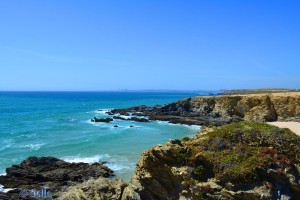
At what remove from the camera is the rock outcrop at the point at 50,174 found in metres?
26.5

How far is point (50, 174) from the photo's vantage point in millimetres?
29031

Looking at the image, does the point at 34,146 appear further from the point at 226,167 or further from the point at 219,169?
the point at 226,167

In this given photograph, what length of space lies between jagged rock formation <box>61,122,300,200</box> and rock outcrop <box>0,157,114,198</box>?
11.0 m

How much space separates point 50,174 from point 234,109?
45308 mm

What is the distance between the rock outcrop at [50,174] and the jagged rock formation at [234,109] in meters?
32.5

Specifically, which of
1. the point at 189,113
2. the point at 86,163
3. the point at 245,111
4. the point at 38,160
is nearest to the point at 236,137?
the point at 86,163

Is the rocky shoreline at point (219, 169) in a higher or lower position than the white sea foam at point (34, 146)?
higher

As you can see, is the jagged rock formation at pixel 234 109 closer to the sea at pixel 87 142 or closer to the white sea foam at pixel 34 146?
the sea at pixel 87 142

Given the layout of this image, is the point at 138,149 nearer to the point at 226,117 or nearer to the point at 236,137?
the point at 236,137

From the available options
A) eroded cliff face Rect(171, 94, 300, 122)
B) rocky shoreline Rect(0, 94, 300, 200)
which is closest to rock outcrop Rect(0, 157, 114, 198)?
rocky shoreline Rect(0, 94, 300, 200)

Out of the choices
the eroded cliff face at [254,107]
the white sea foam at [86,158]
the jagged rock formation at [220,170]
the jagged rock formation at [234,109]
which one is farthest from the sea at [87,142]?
the jagged rock formation at [220,170]

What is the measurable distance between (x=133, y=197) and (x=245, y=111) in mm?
51302

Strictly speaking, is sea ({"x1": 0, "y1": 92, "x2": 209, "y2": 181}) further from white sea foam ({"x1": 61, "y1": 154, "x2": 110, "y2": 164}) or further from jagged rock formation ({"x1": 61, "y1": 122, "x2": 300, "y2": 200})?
jagged rock formation ({"x1": 61, "y1": 122, "x2": 300, "y2": 200})

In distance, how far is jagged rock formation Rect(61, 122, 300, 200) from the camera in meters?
13.0
